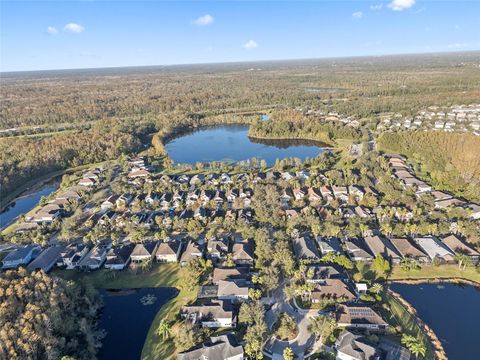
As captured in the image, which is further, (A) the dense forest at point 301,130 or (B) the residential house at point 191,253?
(A) the dense forest at point 301,130

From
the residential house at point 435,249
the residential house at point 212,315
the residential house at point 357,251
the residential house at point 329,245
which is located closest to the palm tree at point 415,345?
the residential house at point 357,251

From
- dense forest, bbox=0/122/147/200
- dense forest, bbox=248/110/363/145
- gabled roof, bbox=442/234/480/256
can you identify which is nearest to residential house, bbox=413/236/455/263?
gabled roof, bbox=442/234/480/256

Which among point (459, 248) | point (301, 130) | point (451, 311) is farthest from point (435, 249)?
point (301, 130)

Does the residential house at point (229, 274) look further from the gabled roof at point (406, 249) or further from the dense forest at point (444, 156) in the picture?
the dense forest at point (444, 156)

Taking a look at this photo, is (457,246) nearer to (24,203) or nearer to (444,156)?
(444,156)

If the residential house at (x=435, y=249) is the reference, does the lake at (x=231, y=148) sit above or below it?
above

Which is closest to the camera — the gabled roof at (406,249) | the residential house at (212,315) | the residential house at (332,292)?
the residential house at (212,315)

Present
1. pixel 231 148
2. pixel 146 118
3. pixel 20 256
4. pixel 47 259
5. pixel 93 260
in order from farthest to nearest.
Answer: pixel 146 118 < pixel 231 148 < pixel 20 256 < pixel 47 259 < pixel 93 260
